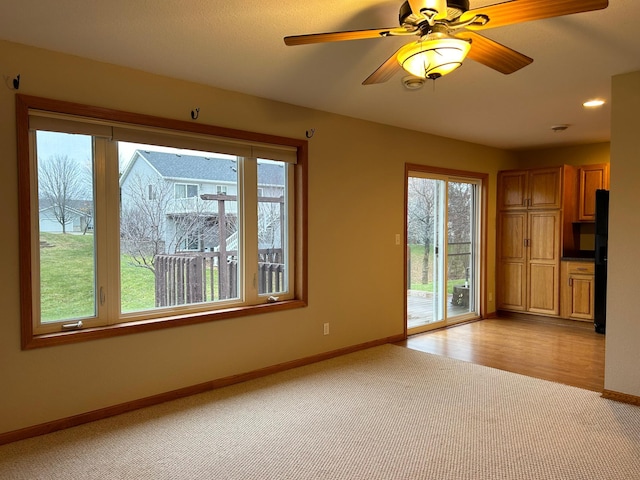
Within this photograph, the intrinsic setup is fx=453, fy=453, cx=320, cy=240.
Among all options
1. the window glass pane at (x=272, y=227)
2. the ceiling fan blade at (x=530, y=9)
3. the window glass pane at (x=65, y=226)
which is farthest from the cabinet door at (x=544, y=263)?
the window glass pane at (x=65, y=226)

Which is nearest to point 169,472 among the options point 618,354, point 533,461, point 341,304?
point 533,461

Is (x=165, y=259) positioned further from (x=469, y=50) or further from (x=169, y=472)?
(x=469, y=50)

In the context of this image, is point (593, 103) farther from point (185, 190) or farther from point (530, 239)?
point (185, 190)

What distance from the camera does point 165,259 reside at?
343 centimetres

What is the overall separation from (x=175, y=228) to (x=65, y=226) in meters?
0.76

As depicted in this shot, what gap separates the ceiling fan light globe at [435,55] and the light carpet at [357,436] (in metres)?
1.95

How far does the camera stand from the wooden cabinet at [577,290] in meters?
5.52

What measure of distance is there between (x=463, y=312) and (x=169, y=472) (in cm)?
463

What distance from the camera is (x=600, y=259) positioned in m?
5.28

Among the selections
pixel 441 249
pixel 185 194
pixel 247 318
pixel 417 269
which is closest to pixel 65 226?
pixel 185 194

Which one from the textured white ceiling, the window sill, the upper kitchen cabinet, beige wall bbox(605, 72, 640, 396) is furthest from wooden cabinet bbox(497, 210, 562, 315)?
the window sill

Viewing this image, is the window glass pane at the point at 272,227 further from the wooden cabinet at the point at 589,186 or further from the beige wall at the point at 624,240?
the wooden cabinet at the point at 589,186

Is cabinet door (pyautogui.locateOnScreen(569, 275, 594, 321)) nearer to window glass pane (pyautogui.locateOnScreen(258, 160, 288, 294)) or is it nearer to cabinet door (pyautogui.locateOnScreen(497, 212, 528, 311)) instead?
cabinet door (pyautogui.locateOnScreen(497, 212, 528, 311))

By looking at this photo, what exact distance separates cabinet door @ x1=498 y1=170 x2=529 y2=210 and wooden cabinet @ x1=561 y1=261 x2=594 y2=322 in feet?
3.26
